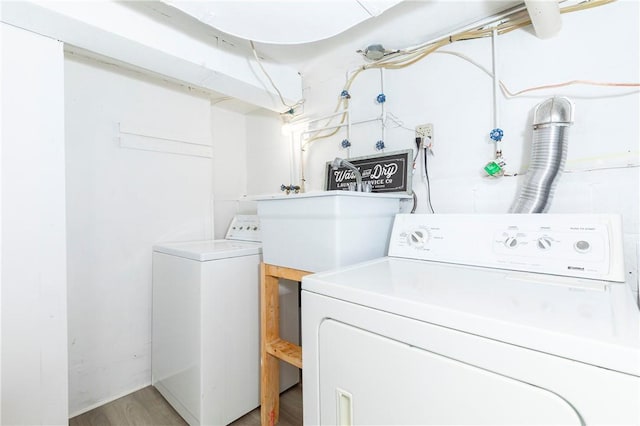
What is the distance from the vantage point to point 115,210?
1.86 meters

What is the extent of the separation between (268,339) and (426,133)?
1.37 metres

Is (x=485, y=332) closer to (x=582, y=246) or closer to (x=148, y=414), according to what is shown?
(x=582, y=246)

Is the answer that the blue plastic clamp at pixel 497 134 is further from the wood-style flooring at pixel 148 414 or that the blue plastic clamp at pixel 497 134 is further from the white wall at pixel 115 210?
the white wall at pixel 115 210

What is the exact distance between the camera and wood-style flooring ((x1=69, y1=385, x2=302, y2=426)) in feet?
5.30

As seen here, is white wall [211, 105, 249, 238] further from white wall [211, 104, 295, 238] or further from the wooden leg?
the wooden leg

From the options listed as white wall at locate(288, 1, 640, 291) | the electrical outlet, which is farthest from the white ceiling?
the electrical outlet

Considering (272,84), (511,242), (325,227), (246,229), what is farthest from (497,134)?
(246,229)

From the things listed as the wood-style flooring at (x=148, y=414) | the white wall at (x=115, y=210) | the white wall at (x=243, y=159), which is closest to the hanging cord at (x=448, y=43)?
the white wall at (x=243, y=159)

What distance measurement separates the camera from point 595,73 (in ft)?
3.75

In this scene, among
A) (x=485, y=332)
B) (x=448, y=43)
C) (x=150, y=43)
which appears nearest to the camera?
(x=485, y=332)

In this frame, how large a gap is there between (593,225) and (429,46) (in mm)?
1164

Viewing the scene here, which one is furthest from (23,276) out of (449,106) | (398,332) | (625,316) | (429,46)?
(429,46)

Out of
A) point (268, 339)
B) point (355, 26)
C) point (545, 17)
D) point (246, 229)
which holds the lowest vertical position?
point (268, 339)

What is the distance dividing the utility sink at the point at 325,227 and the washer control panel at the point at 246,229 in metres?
0.62
